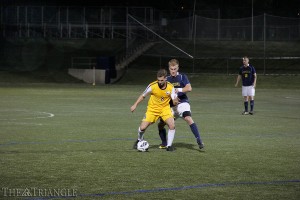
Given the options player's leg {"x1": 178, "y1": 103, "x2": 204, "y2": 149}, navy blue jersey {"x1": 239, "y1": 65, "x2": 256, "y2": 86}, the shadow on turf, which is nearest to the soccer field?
the shadow on turf

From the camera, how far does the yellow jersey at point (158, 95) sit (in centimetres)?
1396

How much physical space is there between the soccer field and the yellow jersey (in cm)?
92

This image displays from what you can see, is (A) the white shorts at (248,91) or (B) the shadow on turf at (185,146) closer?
(B) the shadow on turf at (185,146)

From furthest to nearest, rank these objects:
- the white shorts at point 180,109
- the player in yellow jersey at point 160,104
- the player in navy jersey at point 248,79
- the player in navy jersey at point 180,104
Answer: the player in navy jersey at point 248,79 → the white shorts at point 180,109 → the player in navy jersey at point 180,104 → the player in yellow jersey at point 160,104

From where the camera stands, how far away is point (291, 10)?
217 feet

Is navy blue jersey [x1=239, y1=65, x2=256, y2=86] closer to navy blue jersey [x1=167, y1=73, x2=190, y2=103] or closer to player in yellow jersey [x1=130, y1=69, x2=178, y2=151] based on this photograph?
navy blue jersey [x1=167, y1=73, x2=190, y2=103]

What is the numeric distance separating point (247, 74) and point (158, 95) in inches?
501

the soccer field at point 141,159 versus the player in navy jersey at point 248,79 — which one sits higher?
the player in navy jersey at point 248,79

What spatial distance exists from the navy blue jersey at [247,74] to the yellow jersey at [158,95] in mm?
12453

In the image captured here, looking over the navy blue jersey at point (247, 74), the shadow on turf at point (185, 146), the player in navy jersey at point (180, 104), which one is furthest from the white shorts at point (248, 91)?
the player in navy jersey at point (180, 104)

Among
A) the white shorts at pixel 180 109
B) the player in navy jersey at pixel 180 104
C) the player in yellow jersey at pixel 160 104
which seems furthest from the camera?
the white shorts at pixel 180 109

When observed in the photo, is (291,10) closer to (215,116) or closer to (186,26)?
(186,26)

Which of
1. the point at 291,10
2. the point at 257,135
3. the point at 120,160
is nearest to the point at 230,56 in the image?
the point at 291,10

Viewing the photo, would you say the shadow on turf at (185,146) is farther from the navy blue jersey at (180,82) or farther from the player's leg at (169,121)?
the navy blue jersey at (180,82)
